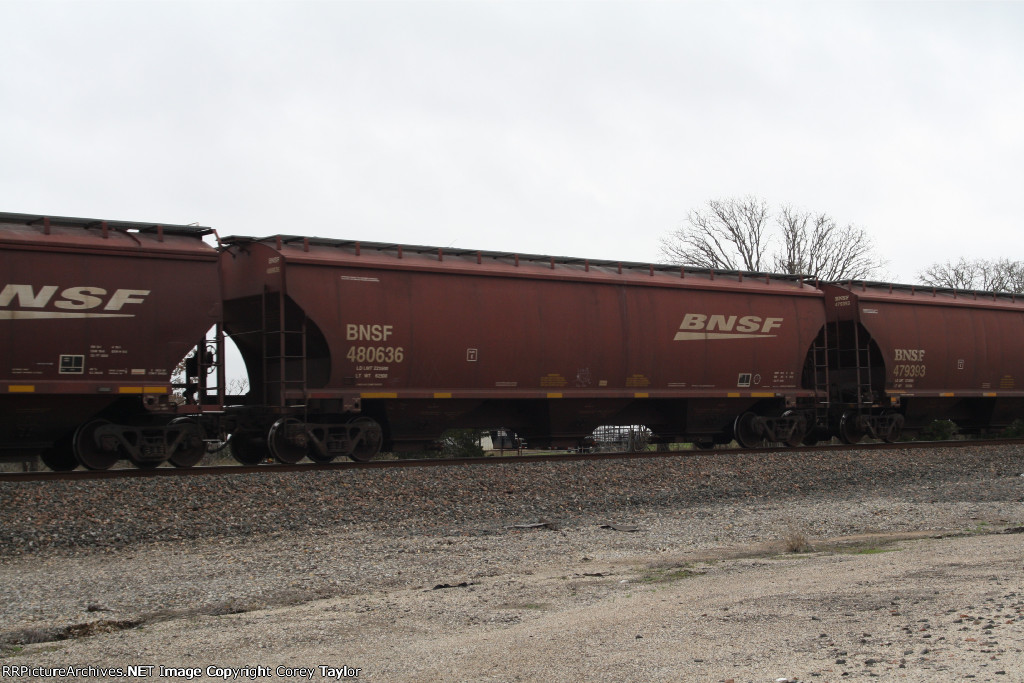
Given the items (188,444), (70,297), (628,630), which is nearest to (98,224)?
(70,297)

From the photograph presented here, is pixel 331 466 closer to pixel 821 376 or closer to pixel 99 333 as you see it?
pixel 99 333

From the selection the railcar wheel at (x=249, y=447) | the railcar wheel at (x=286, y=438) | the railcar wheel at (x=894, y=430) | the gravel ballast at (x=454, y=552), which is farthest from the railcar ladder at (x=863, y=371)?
the railcar wheel at (x=249, y=447)

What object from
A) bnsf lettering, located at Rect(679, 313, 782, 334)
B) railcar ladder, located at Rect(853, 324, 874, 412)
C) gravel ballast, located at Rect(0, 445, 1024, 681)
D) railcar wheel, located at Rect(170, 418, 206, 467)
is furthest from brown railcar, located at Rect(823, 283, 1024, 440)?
railcar wheel, located at Rect(170, 418, 206, 467)

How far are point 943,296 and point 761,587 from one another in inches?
739

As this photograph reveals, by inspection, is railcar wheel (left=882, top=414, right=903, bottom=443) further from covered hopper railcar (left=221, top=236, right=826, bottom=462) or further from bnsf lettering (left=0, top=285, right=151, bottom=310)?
bnsf lettering (left=0, top=285, right=151, bottom=310)

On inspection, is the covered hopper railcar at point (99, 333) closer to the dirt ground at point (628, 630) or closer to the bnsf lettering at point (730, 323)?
the dirt ground at point (628, 630)

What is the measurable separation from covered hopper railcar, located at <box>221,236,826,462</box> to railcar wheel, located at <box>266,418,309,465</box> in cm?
3

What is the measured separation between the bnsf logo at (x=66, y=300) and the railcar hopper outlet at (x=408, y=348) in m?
0.02

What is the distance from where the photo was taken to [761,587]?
23.0 feet

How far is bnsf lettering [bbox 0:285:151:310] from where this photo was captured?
40.6 feet

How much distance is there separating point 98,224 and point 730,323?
38.1ft

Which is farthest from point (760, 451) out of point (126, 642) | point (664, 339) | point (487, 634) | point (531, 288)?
point (126, 642)

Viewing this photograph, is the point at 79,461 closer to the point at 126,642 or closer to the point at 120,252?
the point at 120,252

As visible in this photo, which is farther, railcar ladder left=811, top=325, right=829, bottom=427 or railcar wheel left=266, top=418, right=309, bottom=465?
railcar ladder left=811, top=325, right=829, bottom=427
